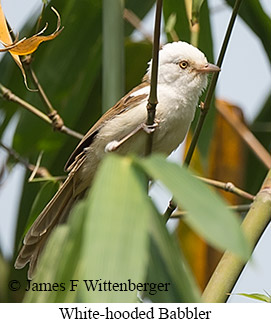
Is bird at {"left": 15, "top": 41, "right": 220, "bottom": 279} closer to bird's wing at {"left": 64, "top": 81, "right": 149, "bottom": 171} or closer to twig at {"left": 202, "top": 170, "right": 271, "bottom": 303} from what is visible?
bird's wing at {"left": 64, "top": 81, "right": 149, "bottom": 171}

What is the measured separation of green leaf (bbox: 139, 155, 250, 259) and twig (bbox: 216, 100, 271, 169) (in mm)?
1755

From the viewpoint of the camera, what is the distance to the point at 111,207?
129 centimetres

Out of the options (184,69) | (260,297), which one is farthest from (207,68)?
(260,297)

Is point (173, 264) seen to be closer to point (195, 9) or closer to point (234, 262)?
point (234, 262)

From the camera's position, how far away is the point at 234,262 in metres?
1.99

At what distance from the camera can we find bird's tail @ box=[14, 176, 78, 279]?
2.63m

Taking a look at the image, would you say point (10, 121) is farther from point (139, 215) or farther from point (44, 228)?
point (139, 215)

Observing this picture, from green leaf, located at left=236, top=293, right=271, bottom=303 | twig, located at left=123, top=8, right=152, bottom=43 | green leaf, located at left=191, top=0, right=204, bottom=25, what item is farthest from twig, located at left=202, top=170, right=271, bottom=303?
twig, located at left=123, top=8, right=152, bottom=43

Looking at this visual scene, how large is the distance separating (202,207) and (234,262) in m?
0.78

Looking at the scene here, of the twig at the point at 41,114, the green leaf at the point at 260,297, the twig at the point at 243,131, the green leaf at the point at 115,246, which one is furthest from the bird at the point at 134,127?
the green leaf at the point at 115,246
